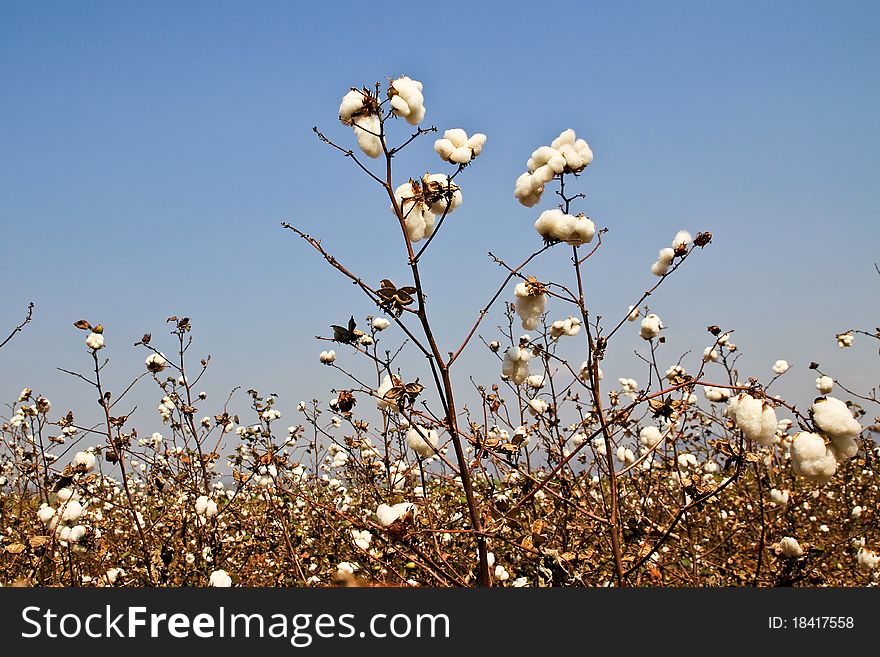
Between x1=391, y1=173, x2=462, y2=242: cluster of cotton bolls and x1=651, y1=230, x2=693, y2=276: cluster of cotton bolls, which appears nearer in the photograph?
x1=391, y1=173, x2=462, y2=242: cluster of cotton bolls

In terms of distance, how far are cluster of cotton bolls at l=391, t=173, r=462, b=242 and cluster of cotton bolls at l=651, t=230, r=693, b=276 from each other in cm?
139

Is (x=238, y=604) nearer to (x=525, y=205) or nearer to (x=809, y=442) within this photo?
(x=525, y=205)

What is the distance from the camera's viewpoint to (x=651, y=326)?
3.31 metres

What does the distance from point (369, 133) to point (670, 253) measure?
156 cm

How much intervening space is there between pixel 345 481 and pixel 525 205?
4.60 metres

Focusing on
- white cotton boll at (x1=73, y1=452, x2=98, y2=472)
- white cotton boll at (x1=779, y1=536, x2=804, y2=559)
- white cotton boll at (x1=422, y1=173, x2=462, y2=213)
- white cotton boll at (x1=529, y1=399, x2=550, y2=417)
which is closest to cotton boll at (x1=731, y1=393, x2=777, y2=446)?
white cotton boll at (x1=422, y1=173, x2=462, y2=213)

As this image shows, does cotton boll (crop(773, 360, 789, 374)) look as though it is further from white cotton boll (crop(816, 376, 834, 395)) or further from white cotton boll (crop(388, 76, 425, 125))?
white cotton boll (crop(388, 76, 425, 125))

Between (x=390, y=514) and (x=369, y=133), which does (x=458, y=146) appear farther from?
(x=390, y=514)

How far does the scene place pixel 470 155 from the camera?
167 centimetres

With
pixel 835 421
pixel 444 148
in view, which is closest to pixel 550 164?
pixel 444 148

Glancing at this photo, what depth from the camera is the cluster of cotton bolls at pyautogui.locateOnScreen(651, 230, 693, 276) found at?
Answer: 265 centimetres

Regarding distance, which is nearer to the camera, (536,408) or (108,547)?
(536,408)

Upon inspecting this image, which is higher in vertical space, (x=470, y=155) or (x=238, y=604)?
(x=470, y=155)

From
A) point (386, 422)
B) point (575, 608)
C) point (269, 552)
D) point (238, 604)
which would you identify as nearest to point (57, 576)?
point (269, 552)
